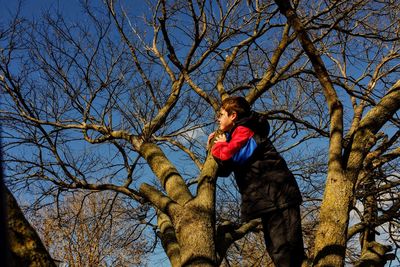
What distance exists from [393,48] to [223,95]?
2890mm

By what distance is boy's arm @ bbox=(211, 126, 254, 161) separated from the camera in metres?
3.07

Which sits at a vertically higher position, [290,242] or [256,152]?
[256,152]

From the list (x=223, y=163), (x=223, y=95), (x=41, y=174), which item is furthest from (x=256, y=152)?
(x=41, y=174)

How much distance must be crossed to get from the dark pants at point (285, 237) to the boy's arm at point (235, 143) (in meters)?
0.49

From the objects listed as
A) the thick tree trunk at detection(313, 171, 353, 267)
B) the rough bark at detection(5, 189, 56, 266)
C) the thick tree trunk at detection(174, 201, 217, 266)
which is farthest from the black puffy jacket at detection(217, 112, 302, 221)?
the rough bark at detection(5, 189, 56, 266)

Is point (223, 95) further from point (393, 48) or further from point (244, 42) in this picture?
point (393, 48)

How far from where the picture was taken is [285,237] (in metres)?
2.89

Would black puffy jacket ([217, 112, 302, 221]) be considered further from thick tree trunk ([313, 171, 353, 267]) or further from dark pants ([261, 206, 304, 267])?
thick tree trunk ([313, 171, 353, 267])

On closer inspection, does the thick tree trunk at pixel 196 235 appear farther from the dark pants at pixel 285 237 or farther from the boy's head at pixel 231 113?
the boy's head at pixel 231 113

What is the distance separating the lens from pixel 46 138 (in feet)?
19.2

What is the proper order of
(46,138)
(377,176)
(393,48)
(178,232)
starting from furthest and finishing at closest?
(393,48) → (46,138) → (377,176) → (178,232)

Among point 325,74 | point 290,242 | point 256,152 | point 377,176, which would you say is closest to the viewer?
point 290,242

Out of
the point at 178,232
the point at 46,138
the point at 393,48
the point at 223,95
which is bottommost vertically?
the point at 178,232

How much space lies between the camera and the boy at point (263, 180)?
2908 mm
